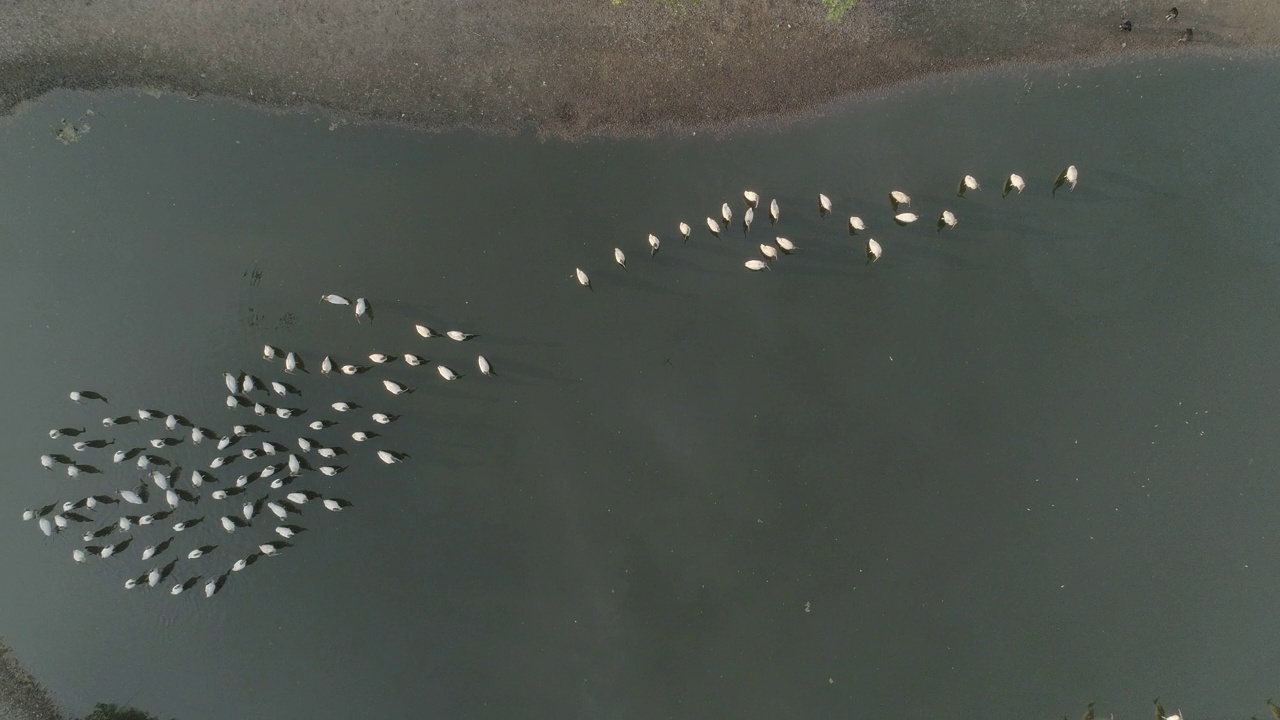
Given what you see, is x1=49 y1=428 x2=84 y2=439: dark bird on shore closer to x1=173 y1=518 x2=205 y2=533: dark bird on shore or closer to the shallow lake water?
the shallow lake water

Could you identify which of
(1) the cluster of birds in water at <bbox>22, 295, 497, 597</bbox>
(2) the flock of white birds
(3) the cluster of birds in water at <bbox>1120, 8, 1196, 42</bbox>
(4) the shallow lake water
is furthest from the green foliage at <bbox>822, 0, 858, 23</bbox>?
(1) the cluster of birds in water at <bbox>22, 295, 497, 597</bbox>

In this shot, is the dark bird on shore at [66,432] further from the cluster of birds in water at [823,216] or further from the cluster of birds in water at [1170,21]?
the cluster of birds in water at [1170,21]

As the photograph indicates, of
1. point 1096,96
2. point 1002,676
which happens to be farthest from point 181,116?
point 1002,676

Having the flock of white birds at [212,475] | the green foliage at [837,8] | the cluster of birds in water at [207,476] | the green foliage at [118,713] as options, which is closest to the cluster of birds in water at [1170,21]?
the green foliage at [837,8]

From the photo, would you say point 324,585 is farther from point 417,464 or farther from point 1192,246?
point 1192,246

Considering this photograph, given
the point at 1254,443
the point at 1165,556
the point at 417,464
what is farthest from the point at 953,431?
the point at 417,464

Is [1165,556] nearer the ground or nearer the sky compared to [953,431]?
nearer the ground

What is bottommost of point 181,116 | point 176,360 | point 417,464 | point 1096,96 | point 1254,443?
point 417,464

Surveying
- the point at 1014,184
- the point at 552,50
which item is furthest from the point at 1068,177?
the point at 552,50
